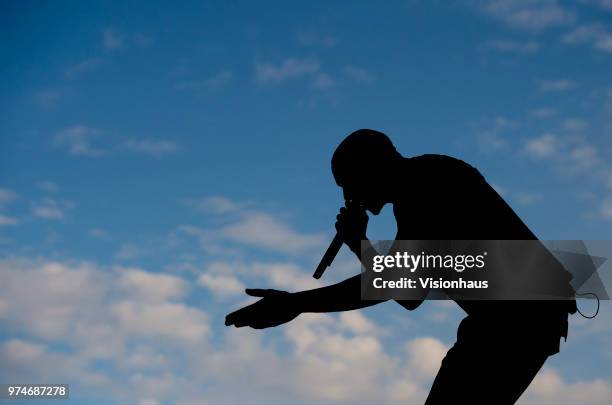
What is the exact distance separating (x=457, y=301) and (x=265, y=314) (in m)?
1.44

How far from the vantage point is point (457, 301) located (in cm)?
530

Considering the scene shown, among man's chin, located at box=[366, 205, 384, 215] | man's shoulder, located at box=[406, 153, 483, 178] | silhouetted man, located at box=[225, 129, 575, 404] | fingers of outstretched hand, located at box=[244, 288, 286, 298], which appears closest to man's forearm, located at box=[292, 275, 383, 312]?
silhouetted man, located at box=[225, 129, 575, 404]

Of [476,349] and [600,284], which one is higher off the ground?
[600,284]

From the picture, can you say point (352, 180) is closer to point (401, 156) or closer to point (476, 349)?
point (401, 156)

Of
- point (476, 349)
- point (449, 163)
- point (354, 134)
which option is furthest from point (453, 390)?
point (354, 134)

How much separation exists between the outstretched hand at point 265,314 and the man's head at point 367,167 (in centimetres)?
108

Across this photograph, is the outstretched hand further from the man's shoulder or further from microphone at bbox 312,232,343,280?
the man's shoulder

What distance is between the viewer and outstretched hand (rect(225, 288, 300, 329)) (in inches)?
209

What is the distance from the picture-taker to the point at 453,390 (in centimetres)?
495

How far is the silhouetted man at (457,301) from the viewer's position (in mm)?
4895

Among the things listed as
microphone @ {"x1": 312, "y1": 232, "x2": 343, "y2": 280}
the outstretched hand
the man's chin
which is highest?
the man's chin

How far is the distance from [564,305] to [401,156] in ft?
5.69

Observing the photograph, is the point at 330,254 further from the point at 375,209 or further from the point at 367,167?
the point at 367,167
